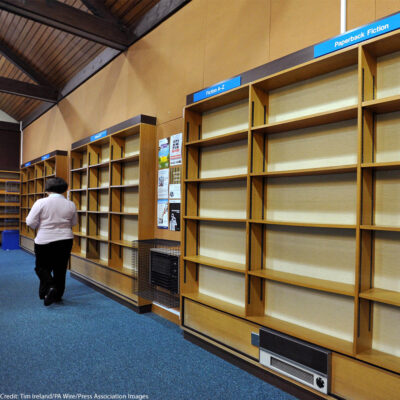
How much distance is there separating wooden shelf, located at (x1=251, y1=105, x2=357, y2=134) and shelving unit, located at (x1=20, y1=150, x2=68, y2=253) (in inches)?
210

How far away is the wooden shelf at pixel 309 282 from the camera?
207 cm

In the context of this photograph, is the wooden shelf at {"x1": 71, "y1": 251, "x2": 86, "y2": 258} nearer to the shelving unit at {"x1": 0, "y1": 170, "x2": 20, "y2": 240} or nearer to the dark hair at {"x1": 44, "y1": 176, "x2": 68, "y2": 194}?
the dark hair at {"x1": 44, "y1": 176, "x2": 68, "y2": 194}

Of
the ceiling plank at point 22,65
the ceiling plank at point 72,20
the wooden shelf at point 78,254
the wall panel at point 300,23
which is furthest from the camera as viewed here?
the ceiling plank at point 22,65

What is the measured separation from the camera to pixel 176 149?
12.3 ft

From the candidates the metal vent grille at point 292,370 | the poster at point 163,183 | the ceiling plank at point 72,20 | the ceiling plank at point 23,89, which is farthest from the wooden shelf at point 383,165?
the ceiling plank at point 23,89

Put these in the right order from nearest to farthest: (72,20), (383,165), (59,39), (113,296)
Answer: (383,165)
(113,296)
(72,20)
(59,39)

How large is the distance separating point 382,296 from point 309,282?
48 centimetres

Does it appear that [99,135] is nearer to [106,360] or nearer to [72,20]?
[72,20]

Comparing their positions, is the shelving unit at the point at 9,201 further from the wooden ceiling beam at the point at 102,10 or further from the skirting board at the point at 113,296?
the wooden ceiling beam at the point at 102,10

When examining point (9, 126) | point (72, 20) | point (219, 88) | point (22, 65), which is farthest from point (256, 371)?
point (9, 126)

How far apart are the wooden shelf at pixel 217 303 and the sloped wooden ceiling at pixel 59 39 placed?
3252mm

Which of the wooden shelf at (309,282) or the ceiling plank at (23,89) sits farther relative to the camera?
the ceiling plank at (23,89)

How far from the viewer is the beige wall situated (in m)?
2.49

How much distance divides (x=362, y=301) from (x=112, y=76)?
4.82 m
